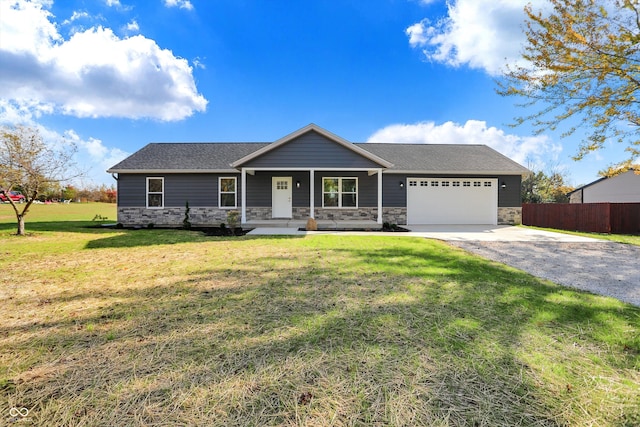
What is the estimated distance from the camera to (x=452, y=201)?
51.6 feet

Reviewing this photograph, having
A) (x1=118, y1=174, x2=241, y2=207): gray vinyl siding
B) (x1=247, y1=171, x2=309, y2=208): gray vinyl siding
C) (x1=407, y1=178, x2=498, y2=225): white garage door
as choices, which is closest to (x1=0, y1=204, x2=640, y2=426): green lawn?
(x1=247, y1=171, x2=309, y2=208): gray vinyl siding

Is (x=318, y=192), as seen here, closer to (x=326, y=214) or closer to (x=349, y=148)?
(x=326, y=214)

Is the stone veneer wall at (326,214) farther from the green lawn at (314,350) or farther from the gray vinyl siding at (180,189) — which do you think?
the green lawn at (314,350)

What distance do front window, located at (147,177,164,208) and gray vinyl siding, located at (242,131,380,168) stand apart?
21.5 ft

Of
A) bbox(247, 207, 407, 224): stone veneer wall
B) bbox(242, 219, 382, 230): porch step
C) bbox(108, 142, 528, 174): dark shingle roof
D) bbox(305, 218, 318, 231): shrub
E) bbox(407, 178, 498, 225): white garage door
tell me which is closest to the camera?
bbox(305, 218, 318, 231): shrub

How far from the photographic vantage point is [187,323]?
3.12m

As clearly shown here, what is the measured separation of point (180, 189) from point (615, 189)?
102ft

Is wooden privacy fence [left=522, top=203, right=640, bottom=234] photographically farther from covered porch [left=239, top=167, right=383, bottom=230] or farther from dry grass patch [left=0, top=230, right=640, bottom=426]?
dry grass patch [left=0, top=230, right=640, bottom=426]

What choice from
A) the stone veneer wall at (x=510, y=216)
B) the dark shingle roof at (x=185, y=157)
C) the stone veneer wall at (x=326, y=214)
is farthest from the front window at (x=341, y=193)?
the stone veneer wall at (x=510, y=216)

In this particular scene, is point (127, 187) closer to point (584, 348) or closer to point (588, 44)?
point (584, 348)

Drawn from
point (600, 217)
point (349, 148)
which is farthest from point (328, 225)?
point (600, 217)
